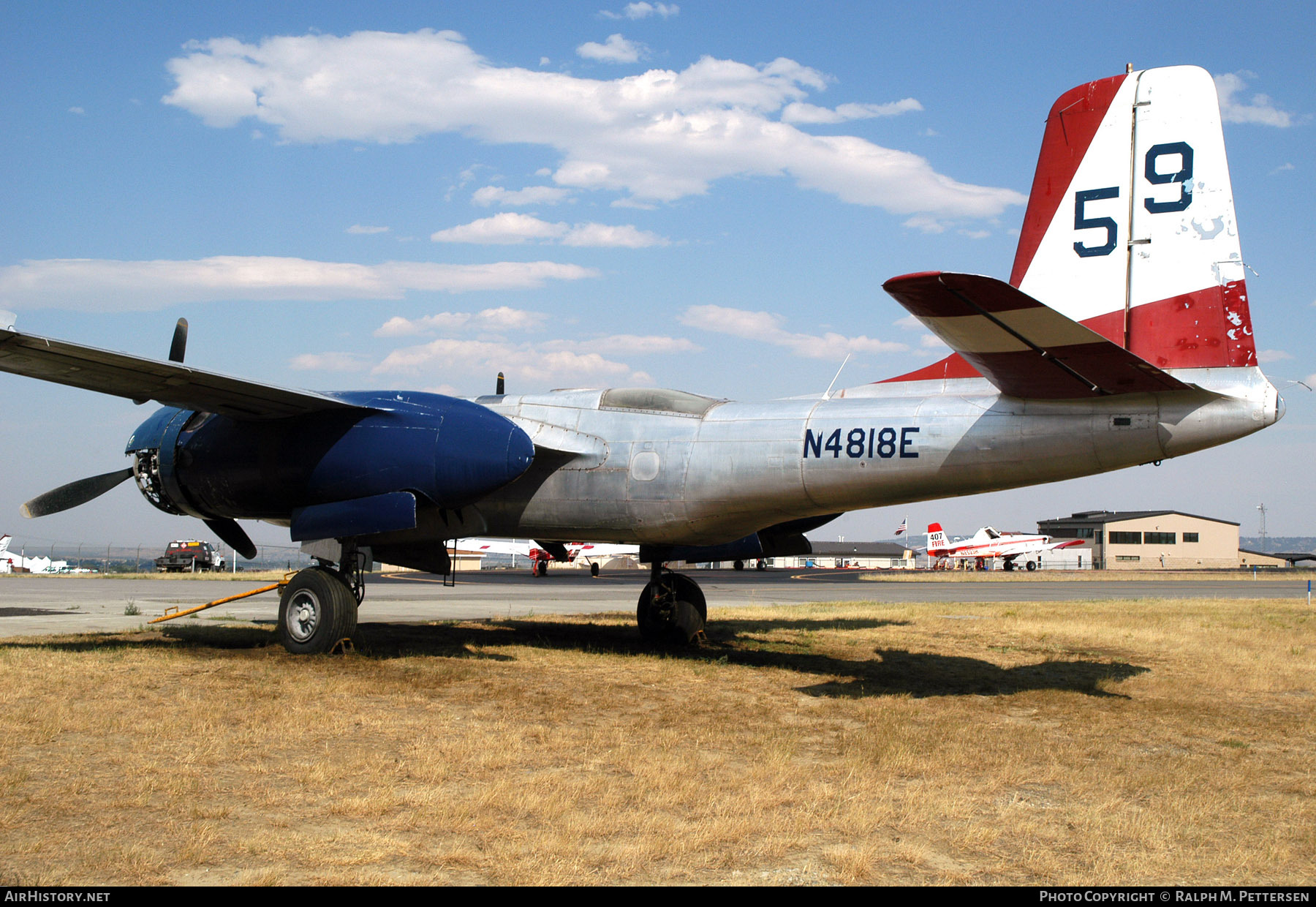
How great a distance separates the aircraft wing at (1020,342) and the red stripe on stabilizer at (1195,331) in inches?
29.3

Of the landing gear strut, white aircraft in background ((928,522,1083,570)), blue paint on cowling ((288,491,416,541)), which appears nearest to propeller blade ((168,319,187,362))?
blue paint on cowling ((288,491,416,541))

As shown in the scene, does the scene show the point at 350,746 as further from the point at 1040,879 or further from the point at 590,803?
the point at 1040,879

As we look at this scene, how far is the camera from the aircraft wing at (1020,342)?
804 centimetres

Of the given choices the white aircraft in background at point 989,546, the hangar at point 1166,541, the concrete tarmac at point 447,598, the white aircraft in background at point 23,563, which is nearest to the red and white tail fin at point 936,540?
the white aircraft in background at point 989,546

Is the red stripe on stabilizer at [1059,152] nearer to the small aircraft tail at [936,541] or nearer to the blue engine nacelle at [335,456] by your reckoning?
the blue engine nacelle at [335,456]

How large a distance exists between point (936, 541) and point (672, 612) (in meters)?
80.3

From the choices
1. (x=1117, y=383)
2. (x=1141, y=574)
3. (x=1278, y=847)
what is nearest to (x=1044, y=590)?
(x=1141, y=574)

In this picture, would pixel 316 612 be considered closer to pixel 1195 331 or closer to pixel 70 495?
pixel 70 495

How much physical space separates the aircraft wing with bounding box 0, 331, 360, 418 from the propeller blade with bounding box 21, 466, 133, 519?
3.37 meters

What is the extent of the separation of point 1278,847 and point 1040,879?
5.43 feet

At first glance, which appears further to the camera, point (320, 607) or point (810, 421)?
point (320, 607)

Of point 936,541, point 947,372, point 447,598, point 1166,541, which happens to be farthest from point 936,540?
point 947,372

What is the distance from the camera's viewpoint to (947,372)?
36.6 ft

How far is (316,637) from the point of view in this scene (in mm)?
12781
